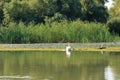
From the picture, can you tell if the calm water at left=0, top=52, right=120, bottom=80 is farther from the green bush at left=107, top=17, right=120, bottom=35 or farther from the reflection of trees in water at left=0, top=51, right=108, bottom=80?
the green bush at left=107, top=17, right=120, bottom=35

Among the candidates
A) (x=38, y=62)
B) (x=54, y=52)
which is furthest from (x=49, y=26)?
(x=38, y=62)

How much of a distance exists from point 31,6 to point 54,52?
14159 mm

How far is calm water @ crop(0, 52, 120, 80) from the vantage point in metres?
18.1

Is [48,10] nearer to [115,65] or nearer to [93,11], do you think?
[93,11]

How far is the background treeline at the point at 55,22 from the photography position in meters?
37.3

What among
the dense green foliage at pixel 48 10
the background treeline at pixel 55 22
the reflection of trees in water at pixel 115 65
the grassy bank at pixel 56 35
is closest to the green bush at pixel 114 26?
the background treeline at pixel 55 22

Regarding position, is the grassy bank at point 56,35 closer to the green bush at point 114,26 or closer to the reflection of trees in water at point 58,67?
the green bush at point 114,26

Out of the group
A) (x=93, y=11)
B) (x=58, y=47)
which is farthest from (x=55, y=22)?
(x=58, y=47)

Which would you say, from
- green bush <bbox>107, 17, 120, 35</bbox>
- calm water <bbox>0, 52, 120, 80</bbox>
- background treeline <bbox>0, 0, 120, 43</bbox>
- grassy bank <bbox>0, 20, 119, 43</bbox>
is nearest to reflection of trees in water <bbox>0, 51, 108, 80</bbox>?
calm water <bbox>0, 52, 120, 80</bbox>

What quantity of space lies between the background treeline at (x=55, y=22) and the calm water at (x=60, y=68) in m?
10.2

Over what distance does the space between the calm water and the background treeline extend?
33.4ft

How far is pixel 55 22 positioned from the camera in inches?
1647

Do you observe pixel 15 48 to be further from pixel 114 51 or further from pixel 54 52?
pixel 114 51

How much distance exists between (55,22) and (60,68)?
2061 cm
